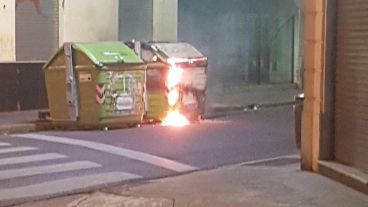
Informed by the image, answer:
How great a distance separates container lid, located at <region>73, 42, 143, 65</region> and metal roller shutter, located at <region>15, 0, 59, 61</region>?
3.77m

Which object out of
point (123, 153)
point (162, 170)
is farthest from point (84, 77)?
point (162, 170)

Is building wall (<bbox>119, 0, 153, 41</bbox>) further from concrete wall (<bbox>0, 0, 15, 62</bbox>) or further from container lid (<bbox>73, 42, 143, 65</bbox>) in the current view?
container lid (<bbox>73, 42, 143, 65</bbox>)

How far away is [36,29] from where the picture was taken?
21.8 m

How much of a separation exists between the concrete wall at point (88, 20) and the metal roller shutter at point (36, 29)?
0.70 ft

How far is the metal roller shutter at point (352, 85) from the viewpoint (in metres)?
10.8

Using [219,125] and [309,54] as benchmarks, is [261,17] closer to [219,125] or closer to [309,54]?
[219,125]


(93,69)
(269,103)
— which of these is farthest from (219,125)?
(269,103)

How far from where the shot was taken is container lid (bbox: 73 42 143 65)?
685 inches

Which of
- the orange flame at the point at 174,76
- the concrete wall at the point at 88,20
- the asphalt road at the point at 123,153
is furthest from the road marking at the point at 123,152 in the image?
the concrete wall at the point at 88,20

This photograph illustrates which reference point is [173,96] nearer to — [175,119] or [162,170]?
[175,119]

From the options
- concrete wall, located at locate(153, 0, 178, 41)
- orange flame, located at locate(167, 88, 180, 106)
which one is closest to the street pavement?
orange flame, located at locate(167, 88, 180, 106)

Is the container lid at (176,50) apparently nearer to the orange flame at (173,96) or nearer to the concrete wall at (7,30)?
the orange flame at (173,96)

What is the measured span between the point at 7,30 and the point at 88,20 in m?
3.18

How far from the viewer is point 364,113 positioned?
10758 millimetres
